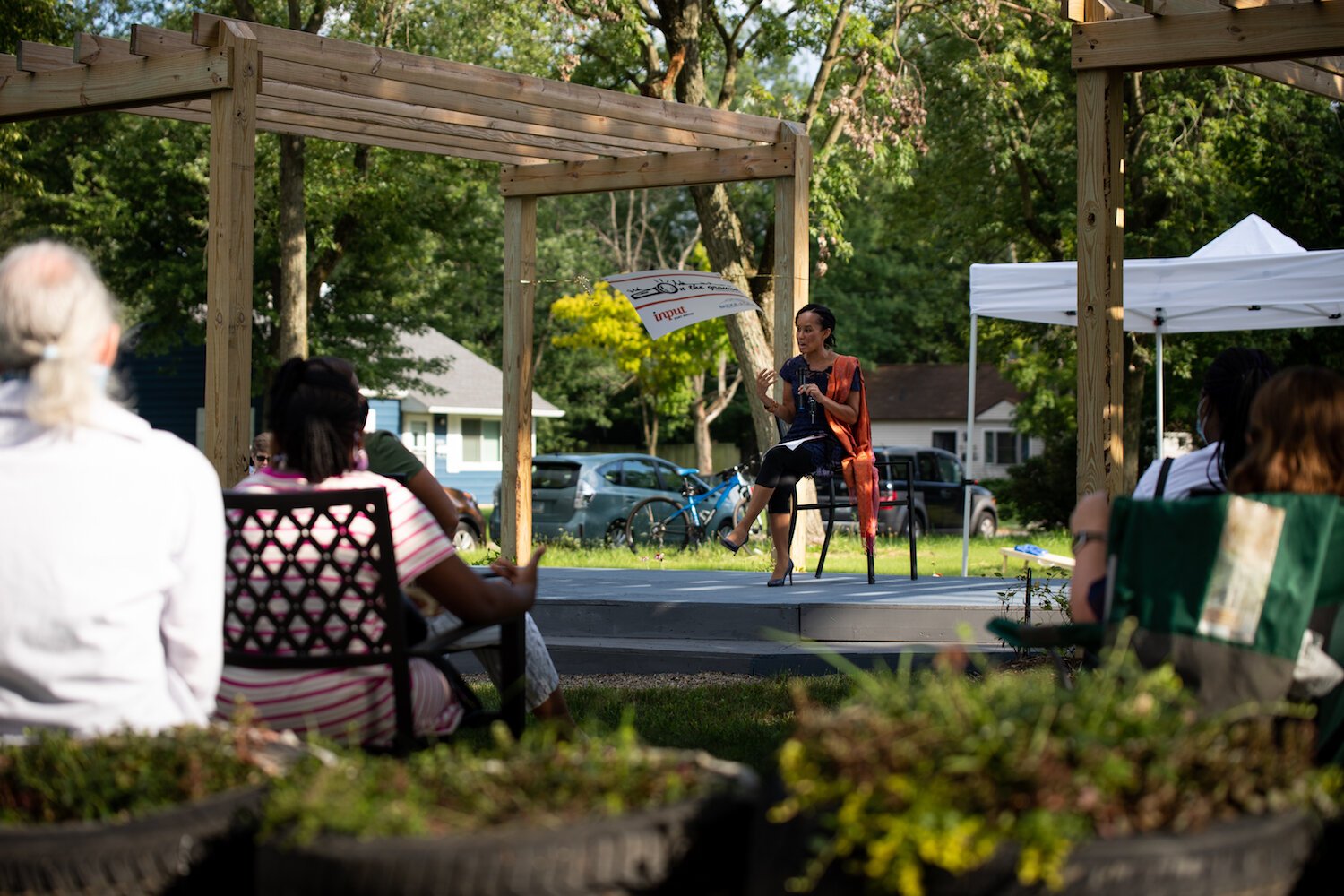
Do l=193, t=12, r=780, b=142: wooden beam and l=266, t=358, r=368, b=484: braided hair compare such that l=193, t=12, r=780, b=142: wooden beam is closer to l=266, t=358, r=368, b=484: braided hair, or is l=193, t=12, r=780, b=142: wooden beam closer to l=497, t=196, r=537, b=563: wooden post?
l=497, t=196, r=537, b=563: wooden post

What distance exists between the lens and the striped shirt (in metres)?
3.48

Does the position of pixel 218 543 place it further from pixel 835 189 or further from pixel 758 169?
pixel 835 189

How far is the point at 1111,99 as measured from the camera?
265 inches

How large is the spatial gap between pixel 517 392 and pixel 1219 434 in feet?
27.3

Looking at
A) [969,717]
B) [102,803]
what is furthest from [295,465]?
[969,717]

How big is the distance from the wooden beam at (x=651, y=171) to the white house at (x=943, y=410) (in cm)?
4762

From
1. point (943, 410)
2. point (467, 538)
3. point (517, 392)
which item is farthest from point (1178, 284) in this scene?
point (943, 410)

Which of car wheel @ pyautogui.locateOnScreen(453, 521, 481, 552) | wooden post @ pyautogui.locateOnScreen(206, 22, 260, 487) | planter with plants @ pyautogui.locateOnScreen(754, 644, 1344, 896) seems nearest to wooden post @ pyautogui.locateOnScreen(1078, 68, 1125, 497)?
planter with plants @ pyautogui.locateOnScreen(754, 644, 1344, 896)

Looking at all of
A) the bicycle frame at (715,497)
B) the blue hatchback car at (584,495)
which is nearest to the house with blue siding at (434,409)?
the blue hatchback car at (584,495)

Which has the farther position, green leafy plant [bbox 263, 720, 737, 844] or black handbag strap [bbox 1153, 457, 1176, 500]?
black handbag strap [bbox 1153, 457, 1176, 500]

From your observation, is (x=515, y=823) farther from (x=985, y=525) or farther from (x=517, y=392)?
(x=985, y=525)

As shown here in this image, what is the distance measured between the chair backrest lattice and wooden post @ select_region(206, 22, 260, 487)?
4.43 metres

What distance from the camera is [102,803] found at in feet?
7.76

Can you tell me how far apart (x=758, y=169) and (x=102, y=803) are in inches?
376
